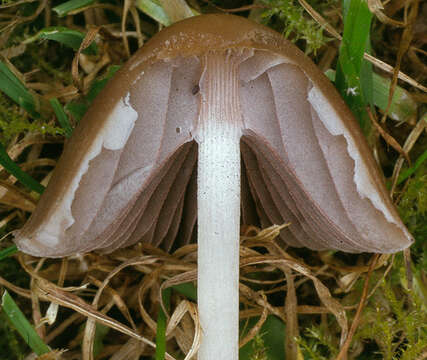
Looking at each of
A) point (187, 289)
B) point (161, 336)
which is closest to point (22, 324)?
point (161, 336)

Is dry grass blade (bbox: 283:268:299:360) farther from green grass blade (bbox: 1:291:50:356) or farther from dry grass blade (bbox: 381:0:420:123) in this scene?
green grass blade (bbox: 1:291:50:356)

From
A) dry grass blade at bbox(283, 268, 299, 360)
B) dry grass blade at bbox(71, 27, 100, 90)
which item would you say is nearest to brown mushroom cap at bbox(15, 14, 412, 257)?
dry grass blade at bbox(283, 268, 299, 360)

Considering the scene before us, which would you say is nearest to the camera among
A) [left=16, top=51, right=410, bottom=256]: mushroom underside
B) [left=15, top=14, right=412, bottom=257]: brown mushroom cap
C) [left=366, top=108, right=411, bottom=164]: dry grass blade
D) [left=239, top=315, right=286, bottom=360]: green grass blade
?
[left=15, top=14, right=412, bottom=257]: brown mushroom cap

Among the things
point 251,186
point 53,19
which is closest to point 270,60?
point 251,186

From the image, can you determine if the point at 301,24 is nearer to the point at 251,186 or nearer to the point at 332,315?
the point at 251,186

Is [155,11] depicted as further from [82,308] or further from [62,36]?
[82,308]
